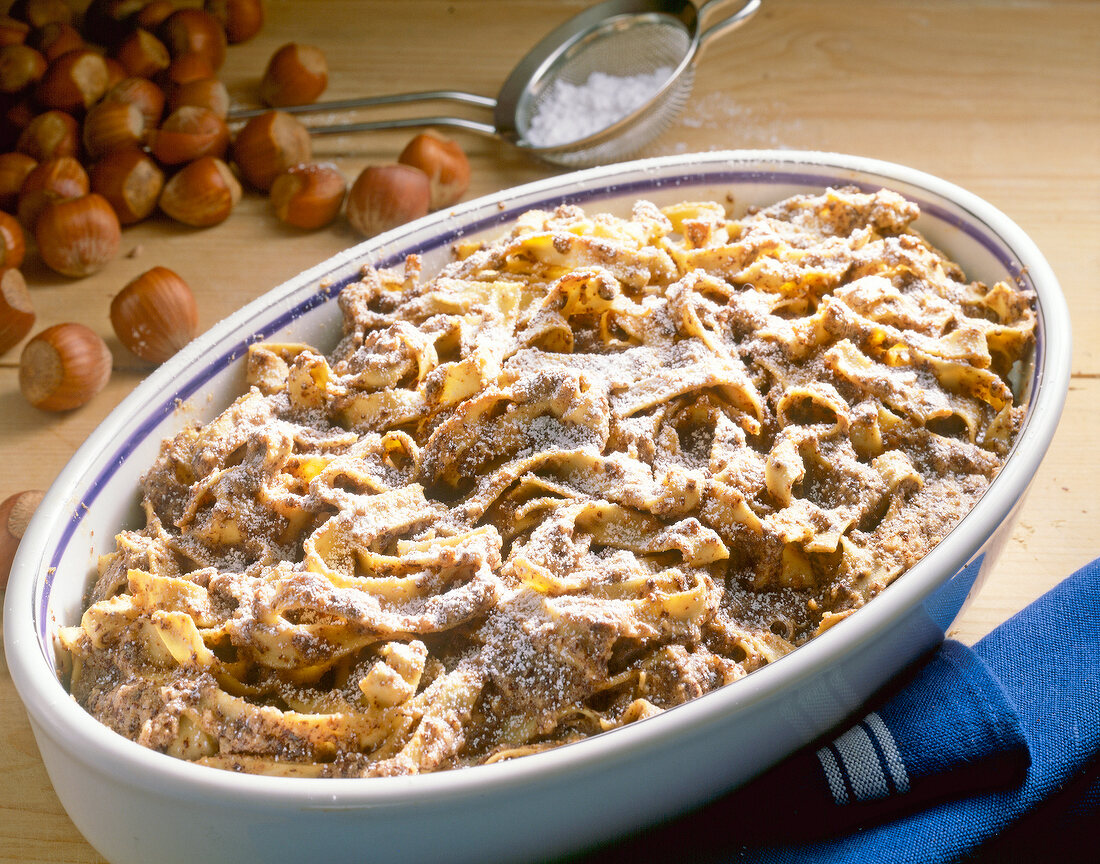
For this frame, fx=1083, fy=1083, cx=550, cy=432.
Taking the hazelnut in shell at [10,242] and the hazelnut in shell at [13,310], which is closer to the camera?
the hazelnut in shell at [13,310]

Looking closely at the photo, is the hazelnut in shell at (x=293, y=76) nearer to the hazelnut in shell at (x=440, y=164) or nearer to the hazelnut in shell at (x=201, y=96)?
the hazelnut in shell at (x=201, y=96)

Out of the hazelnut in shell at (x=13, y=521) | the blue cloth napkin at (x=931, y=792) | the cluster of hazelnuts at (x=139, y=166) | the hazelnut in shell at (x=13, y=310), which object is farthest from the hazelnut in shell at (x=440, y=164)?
the blue cloth napkin at (x=931, y=792)

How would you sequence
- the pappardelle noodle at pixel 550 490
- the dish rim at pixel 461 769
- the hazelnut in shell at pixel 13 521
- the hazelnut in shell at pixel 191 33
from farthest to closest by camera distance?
the hazelnut in shell at pixel 191 33
the hazelnut in shell at pixel 13 521
the pappardelle noodle at pixel 550 490
the dish rim at pixel 461 769

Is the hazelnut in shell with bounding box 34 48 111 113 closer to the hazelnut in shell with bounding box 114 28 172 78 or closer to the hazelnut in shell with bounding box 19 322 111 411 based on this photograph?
the hazelnut in shell with bounding box 114 28 172 78

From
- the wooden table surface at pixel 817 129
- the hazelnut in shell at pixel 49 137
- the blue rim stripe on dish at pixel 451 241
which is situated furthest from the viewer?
the hazelnut in shell at pixel 49 137

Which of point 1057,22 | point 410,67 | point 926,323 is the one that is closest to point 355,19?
point 410,67

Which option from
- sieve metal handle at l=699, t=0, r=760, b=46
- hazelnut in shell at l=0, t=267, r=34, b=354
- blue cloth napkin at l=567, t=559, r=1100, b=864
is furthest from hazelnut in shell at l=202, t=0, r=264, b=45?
blue cloth napkin at l=567, t=559, r=1100, b=864

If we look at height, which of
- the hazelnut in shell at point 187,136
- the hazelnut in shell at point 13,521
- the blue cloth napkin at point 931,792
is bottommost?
the hazelnut in shell at point 13,521

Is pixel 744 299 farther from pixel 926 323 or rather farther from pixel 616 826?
pixel 616 826
